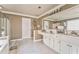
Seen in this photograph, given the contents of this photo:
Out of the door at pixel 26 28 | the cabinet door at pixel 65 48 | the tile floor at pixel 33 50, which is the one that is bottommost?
the tile floor at pixel 33 50

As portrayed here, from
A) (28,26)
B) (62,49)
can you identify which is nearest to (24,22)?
(28,26)

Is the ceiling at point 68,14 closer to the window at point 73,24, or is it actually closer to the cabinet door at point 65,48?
the window at point 73,24

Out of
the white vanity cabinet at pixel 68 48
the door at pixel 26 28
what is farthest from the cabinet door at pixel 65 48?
the door at pixel 26 28

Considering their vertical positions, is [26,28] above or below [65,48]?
above

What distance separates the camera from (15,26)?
18.6 ft

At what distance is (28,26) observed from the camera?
6.57m

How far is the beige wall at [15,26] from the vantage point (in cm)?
543

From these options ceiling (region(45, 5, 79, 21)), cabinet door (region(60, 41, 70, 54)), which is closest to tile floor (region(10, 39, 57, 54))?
cabinet door (region(60, 41, 70, 54))

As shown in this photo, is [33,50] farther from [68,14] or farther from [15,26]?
[15,26]

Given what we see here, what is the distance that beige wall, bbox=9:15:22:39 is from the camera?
543cm

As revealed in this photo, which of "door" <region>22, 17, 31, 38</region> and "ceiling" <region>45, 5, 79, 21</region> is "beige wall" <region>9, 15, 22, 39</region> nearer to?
"door" <region>22, 17, 31, 38</region>

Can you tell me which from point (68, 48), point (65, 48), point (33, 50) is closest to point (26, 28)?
point (33, 50)
